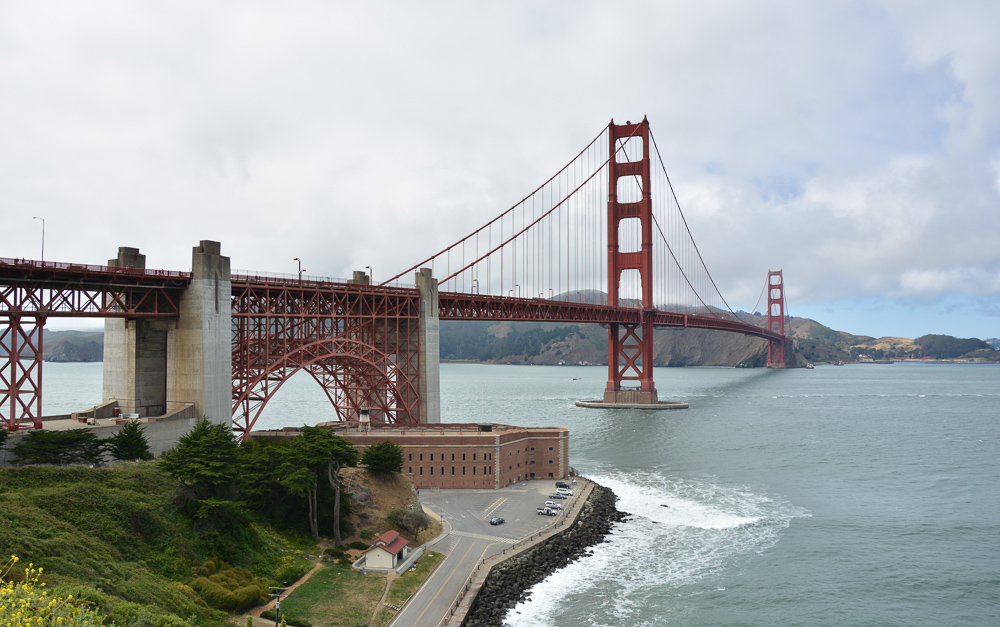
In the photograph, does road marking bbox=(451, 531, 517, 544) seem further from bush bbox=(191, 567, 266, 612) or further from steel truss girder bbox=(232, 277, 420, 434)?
steel truss girder bbox=(232, 277, 420, 434)

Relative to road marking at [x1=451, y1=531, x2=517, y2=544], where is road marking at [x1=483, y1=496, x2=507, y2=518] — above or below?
above

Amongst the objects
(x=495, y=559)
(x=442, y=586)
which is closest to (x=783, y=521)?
(x=495, y=559)

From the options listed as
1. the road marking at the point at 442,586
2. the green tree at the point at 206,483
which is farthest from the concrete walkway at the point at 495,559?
the green tree at the point at 206,483

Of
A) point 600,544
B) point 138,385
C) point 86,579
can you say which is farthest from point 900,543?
point 138,385

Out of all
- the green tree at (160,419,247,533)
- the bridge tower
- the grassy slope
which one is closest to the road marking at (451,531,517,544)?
the grassy slope

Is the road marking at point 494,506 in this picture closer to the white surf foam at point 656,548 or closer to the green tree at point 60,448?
the white surf foam at point 656,548

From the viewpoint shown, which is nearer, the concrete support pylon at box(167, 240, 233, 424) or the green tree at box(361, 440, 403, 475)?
the green tree at box(361, 440, 403, 475)

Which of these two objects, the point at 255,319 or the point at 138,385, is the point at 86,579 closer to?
the point at 138,385
